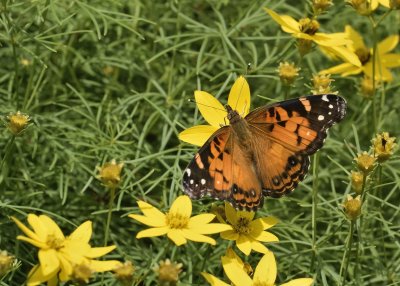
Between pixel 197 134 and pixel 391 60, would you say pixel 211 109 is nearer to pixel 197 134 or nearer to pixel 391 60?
pixel 197 134

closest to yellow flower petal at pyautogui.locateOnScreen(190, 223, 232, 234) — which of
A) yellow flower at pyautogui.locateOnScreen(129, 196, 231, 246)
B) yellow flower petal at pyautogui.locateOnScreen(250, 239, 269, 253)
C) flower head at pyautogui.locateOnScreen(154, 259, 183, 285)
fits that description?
yellow flower at pyautogui.locateOnScreen(129, 196, 231, 246)

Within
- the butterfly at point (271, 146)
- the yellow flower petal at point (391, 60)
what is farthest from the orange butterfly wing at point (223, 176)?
the yellow flower petal at point (391, 60)

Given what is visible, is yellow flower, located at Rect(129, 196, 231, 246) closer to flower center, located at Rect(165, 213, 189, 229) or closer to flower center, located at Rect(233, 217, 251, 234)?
flower center, located at Rect(165, 213, 189, 229)

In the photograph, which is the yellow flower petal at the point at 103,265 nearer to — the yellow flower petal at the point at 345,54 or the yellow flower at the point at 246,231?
the yellow flower at the point at 246,231

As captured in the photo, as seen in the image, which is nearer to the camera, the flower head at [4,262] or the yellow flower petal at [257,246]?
the flower head at [4,262]

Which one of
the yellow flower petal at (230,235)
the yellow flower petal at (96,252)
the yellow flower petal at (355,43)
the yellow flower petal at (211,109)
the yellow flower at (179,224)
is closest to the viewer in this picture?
the yellow flower petal at (96,252)

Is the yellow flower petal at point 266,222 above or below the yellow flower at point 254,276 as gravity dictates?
above
